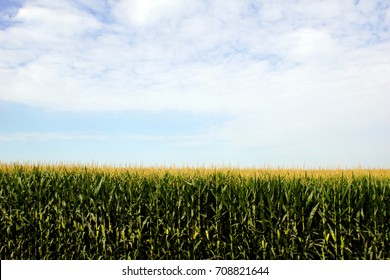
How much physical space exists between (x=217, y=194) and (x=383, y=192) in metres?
3.74

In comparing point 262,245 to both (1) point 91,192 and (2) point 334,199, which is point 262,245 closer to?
(2) point 334,199

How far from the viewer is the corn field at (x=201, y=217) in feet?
31.3

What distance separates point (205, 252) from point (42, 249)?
418 centimetres

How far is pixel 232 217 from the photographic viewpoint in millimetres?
9797

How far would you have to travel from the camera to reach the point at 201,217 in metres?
9.95

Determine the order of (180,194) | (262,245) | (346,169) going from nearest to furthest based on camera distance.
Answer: (262,245)
(180,194)
(346,169)

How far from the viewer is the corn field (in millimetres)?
9547

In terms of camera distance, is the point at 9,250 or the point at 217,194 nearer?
the point at 217,194

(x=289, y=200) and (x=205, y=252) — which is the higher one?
(x=289, y=200)

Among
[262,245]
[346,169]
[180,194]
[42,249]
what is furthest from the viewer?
[346,169]

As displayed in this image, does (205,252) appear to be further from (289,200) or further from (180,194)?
(289,200)
